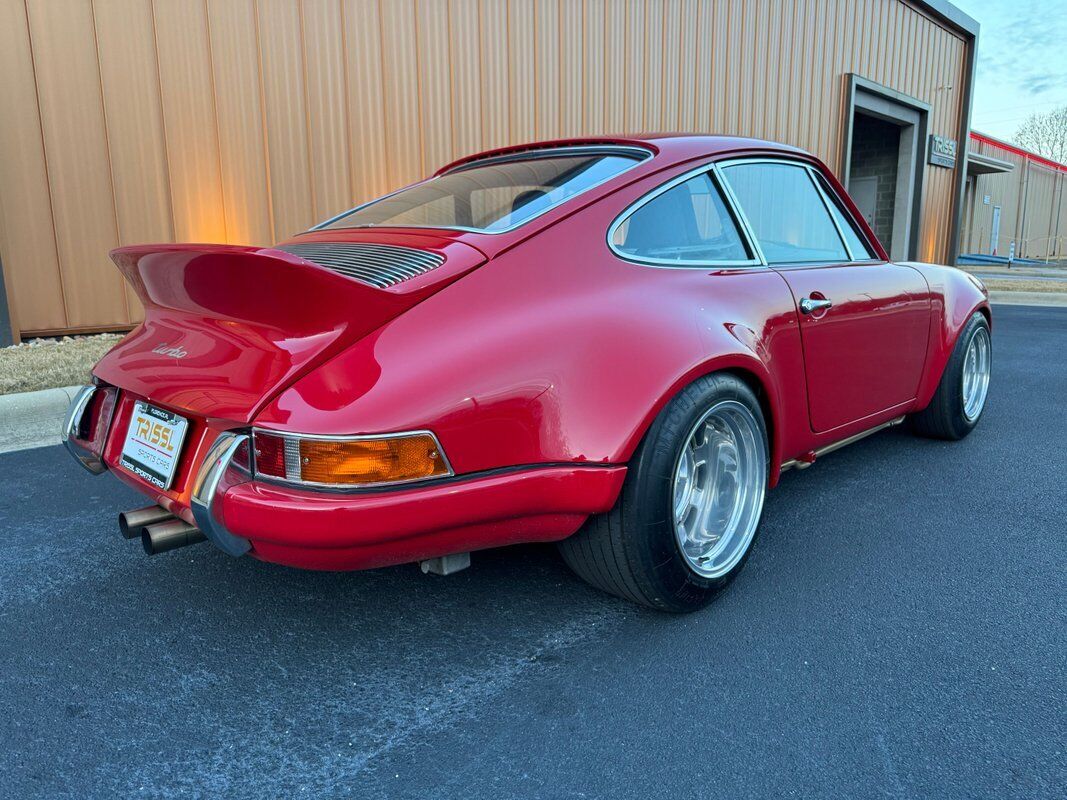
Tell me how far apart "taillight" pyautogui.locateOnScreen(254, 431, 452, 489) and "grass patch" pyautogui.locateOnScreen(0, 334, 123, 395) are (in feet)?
10.2

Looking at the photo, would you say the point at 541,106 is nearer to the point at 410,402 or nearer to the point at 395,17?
the point at 395,17

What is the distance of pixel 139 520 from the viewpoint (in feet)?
6.59

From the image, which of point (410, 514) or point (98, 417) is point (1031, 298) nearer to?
point (410, 514)

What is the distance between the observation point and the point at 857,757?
161 centimetres

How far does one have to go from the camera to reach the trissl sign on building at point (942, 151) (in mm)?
15750

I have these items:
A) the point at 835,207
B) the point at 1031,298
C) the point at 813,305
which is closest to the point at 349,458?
the point at 813,305

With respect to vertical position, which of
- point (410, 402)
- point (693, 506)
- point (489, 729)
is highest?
point (410, 402)

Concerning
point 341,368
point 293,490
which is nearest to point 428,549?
point 293,490

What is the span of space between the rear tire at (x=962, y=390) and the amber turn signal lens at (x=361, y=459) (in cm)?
303

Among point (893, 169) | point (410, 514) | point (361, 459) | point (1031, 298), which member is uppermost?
point (893, 169)

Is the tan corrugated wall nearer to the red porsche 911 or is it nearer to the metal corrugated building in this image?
the red porsche 911

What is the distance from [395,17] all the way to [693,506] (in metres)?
6.94

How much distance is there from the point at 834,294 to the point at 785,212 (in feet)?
1.43

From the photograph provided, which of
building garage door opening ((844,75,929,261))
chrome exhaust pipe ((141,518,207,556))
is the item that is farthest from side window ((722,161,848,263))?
building garage door opening ((844,75,929,261))
